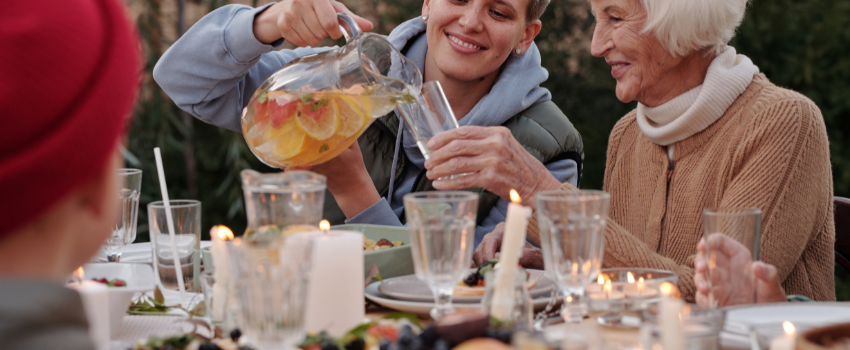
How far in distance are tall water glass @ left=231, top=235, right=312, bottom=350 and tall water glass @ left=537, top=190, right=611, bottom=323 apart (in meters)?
0.39

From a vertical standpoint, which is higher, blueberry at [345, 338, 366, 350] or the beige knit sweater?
the beige knit sweater

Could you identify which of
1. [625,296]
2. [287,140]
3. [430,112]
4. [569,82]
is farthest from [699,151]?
[569,82]

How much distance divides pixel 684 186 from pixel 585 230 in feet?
3.14

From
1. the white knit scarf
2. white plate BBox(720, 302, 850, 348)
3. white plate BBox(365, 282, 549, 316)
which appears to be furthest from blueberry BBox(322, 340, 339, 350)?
the white knit scarf

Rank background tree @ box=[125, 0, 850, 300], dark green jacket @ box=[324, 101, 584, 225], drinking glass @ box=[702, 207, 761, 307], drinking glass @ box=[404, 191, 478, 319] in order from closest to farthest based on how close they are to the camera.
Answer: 1. drinking glass @ box=[404, 191, 478, 319]
2. drinking glass @ box=[702, 207, 761, 307]
3. dark green jacket @ box=[324, 101, 584, 225]
4. background tree @ box=[125, 0, 850, 300]

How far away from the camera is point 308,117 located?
150cm

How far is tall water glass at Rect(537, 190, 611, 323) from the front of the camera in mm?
1020

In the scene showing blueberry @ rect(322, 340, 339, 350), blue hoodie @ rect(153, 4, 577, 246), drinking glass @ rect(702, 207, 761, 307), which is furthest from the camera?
blue hoodie @ rect(153, 4, 577, 246)

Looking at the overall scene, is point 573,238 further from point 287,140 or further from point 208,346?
point 287,140

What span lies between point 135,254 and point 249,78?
0.65 metres

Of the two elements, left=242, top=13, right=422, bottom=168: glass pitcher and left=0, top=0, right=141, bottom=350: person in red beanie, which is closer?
left=0, top=0, right=141, bottom=350: person in red beanie

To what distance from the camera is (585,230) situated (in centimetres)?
102

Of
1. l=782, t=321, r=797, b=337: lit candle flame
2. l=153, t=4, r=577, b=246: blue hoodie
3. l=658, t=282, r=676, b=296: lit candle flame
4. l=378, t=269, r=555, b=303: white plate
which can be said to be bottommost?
l=378, t=269, r=555, b=303: white plate

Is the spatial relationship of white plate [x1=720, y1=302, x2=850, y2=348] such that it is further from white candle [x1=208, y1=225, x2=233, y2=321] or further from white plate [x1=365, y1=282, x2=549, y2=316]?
white candle [x1=208, y1=225, x2=233, y2=321]
